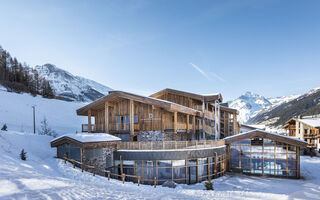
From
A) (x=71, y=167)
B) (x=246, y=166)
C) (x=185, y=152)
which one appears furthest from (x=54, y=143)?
(x=246, y=166)

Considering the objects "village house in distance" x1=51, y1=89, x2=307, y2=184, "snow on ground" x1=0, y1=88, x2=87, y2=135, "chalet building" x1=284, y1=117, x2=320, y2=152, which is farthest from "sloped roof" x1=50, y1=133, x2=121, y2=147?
"chalet building" x1=284, y1=117, x2=320, y2=152

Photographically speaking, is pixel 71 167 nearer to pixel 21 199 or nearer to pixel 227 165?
pixel 21 199

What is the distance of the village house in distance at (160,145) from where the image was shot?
16.2 m

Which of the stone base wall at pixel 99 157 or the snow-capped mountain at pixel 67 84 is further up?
the snow-capped mountain at pixel 67 84

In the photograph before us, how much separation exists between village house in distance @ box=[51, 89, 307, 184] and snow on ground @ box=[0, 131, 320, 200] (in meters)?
1.40

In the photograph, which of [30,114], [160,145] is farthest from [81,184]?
[30,114]

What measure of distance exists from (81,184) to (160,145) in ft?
25.1

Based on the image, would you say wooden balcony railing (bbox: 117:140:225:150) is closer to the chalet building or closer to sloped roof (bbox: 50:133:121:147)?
sloped roof (bbox: 50:133:121:147)

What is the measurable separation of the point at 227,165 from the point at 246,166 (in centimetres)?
216

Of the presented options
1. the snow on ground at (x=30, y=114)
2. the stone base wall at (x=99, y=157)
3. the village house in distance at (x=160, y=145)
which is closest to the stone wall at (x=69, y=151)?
the village house in distance at (x=160, y=145)

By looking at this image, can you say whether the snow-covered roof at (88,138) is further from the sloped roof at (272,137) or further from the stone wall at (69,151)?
the sloped roof at (272,137)

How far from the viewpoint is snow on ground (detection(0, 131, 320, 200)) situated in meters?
8.14

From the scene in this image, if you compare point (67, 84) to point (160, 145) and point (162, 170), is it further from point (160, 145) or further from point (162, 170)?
point (162, 170)

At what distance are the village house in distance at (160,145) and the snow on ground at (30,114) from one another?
1358cm
